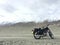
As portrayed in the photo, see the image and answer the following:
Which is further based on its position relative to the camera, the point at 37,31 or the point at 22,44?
the point at 37,31

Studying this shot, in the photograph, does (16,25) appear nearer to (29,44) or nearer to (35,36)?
(35,36)

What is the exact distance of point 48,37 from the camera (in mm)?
34250

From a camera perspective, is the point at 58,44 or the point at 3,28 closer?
the point at 58,44

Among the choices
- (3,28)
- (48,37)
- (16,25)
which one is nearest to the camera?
(48,37)

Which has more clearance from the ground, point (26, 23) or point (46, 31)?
point (26, 23)

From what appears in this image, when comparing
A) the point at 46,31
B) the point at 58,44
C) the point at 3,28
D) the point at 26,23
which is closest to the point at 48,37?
the point at 46,31

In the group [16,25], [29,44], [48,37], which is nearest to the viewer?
[29,44]

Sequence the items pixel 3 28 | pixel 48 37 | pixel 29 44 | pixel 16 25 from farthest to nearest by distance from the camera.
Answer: pixel 16 25, pixel 3 28, pixel 48 37, pixel 29 44

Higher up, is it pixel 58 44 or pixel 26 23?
pixel 26 23

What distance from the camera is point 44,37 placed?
3562cm

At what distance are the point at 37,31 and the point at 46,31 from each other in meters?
1.06

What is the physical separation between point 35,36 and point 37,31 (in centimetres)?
62

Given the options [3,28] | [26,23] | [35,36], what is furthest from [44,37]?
[26,23]

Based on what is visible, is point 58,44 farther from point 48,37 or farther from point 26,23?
point 26,23
